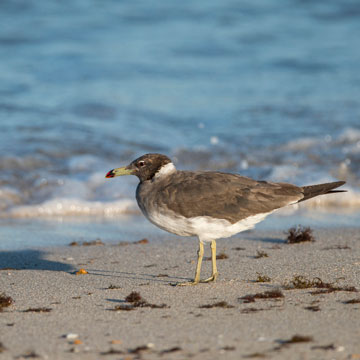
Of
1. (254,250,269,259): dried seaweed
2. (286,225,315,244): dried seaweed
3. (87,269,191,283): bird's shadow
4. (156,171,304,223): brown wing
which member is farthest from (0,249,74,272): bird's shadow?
(286,225,315,244): dried seaweed

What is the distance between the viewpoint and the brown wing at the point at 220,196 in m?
6.31

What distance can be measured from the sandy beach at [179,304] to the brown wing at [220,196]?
2.37 ft

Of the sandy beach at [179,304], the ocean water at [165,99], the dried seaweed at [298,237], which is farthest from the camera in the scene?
the ocean water at [165,99]

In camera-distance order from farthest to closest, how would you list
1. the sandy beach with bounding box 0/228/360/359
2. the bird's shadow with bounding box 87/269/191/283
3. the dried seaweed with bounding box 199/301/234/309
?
1. the bird's shadow with bounding box 87/269/191/283
2. the dried seaweed with bounding box 199/301/234/309
3. the sandy beach with bounding box 0/228/360/359

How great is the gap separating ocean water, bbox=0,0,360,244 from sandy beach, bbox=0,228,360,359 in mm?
2281

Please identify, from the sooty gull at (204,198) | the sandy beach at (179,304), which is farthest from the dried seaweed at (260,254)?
the sooty gull at (204,198)

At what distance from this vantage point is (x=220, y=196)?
6.45 m

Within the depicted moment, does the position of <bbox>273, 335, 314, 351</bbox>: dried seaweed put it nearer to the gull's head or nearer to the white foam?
the gull's head

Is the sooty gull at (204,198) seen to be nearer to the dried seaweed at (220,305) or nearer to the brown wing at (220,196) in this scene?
the brown wing at (220,196)

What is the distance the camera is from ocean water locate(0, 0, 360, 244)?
12695 mm

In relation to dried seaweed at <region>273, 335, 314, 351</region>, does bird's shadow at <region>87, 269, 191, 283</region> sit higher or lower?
lower

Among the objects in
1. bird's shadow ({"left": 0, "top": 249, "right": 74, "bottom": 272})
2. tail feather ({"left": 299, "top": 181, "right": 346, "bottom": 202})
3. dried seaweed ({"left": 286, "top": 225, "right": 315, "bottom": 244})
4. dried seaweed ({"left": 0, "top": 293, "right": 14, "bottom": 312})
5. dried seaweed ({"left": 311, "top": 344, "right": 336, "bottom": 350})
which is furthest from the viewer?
dried seaweed ({"left": 286, "top": 225, "right": 315, "bottom": 244})

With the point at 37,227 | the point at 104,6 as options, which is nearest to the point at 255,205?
the point at 37,227

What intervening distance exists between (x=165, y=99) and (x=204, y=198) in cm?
1421
